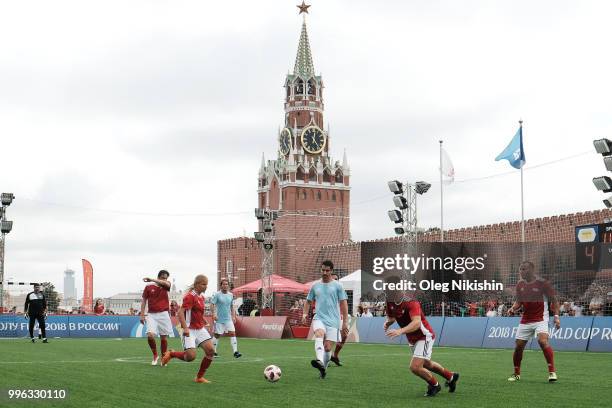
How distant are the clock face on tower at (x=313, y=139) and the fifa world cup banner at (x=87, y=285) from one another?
8297cm

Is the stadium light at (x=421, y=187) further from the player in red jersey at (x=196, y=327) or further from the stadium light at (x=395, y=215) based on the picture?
the player in red jersey at (x=196, y=327)

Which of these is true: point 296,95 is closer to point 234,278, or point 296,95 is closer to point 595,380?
point 234,278

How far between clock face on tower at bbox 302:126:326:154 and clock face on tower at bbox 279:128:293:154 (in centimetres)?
203

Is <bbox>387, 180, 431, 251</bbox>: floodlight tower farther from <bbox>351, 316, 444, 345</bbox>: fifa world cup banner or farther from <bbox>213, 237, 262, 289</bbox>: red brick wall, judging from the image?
<bbox>213, 237, 262, 289</bbox>: red brick wall

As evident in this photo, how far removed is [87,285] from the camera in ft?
147

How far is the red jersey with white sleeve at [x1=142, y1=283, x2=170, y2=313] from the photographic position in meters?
16.5

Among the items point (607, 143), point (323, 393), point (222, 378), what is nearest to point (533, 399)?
point (323, 393)

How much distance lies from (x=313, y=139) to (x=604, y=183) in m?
106

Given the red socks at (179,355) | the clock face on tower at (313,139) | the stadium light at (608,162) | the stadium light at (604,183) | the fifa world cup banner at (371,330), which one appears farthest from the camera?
the clock face on tower at (313,139)

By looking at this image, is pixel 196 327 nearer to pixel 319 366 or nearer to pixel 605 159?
pixel 319 366

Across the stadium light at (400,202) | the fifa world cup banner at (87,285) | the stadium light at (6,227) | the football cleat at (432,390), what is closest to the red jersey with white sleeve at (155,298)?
the football cleat at (432,390)

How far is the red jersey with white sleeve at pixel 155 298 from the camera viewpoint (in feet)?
54.1

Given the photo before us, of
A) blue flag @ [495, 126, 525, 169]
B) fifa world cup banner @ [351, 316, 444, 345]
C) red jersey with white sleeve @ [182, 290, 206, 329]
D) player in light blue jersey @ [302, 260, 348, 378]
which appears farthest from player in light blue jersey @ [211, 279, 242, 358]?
blue flag @ [495, 126, 525, 169]

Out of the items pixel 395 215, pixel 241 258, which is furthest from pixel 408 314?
pixel 241 258
